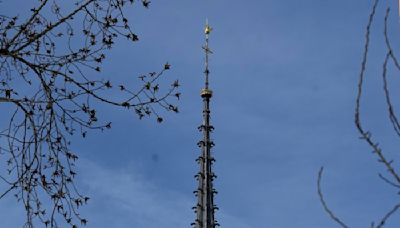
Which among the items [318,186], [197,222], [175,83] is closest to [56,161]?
[175,83]

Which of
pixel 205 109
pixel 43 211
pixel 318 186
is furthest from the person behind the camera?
pixel 205 109

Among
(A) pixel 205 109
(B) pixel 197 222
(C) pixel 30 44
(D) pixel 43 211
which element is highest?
(A) pixel 205 109

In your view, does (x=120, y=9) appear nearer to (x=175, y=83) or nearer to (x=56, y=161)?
(x=175, y=83)

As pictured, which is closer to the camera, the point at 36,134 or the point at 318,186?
the point at 318,186

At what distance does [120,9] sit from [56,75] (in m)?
1.13

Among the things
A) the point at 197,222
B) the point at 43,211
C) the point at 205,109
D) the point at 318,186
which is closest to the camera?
the point at 318,186

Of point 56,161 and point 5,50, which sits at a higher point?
point 5,50

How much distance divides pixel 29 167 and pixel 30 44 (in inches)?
57.5

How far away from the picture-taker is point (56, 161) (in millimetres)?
7891

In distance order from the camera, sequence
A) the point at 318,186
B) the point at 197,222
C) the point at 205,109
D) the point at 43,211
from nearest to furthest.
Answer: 1. the point at 318,186
2. the point at 43,211
3. the point at 197,222
4. the point at 205,109

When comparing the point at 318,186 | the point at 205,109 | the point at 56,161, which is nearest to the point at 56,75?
the point at 56,161

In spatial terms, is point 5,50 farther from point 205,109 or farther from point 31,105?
point 205,109

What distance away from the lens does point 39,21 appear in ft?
26.2

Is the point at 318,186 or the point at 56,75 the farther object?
the point at 56,75
